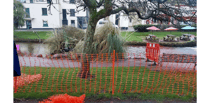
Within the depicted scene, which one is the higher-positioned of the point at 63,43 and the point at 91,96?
the point at 63,43

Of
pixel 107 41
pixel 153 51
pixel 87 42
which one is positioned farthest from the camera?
pixel 107 41

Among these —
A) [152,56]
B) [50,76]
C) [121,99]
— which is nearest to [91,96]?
[121,99]

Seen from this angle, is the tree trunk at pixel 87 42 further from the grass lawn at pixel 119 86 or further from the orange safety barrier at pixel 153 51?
the orange safety barrier at pixel 153 51

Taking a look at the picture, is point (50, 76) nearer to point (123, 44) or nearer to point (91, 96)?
point (91, 96)

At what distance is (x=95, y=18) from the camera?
196 inches

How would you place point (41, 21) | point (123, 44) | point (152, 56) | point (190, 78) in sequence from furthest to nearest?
point (41, 21)
point (123, 44)
point (152, 56)
point (190, 78)

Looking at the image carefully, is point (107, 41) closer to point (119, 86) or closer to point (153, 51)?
point (153, 51)

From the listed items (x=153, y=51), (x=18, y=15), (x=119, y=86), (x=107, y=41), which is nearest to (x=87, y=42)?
(x=119, y=86)

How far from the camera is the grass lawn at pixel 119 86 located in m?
4.01

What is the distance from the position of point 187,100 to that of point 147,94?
989 mm

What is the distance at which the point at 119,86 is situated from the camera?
4.62 meters

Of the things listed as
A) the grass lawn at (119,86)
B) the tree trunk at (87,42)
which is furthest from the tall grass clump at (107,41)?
the tree trunk at (87,42)

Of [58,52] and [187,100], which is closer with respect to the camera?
[187,100]

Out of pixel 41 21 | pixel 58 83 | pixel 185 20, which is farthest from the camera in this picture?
pixel 41 21
